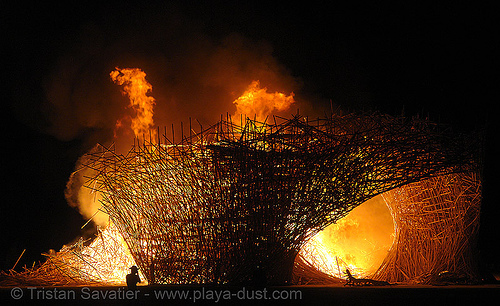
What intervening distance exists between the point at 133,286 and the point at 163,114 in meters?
10.8

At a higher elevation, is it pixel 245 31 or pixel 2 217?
pixel 245 31

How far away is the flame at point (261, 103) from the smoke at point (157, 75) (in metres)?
1.26

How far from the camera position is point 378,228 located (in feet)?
50.7

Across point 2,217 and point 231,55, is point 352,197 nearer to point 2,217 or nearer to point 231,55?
point 231,55

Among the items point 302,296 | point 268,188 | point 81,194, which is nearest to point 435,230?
point 302,296

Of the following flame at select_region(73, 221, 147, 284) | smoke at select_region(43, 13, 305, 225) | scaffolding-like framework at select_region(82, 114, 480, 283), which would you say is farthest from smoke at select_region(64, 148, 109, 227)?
scaffolding-like framework at select_region(82, 114, 480, 283)

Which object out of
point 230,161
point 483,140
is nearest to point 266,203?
point 230,161

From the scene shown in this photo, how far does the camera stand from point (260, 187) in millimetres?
9570

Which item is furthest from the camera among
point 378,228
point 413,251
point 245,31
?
Answer: point 245,31

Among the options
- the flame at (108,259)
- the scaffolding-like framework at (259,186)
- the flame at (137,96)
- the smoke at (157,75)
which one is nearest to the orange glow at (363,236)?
the scaffolding-like framework at (259,186)

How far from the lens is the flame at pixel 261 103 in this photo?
17406mm

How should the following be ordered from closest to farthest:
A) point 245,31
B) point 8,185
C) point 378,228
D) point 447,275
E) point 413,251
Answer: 1. point 447,275
2. point 413,251
3. point 378,228
4. point 245,31
5. point 8,185

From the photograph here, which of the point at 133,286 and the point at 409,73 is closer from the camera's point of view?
the point at 133,286

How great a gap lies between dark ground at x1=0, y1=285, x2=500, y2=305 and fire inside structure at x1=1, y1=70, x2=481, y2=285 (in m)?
0.46
